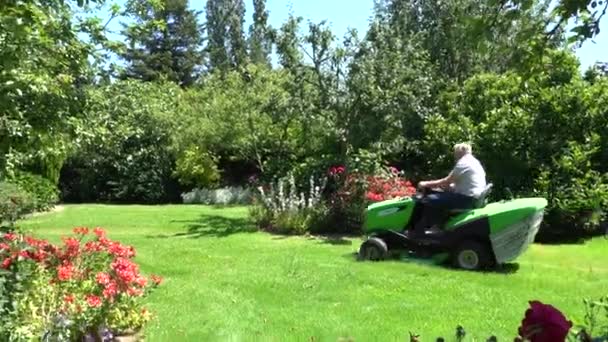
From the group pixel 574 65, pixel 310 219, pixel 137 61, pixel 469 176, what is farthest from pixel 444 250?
pixel 137 61

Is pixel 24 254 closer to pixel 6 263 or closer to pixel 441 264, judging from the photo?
pixel 6 263

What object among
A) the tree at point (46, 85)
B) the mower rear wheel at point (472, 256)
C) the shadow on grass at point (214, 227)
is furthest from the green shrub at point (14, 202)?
the mower rear wheel at point (472, 256)

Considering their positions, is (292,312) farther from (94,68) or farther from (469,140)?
(469,140)

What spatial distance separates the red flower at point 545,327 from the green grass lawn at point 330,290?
3867mm

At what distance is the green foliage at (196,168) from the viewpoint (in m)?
24.0

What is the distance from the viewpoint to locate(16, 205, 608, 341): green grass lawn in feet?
20.9

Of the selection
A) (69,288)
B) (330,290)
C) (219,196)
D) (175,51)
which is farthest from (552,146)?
(175,51)

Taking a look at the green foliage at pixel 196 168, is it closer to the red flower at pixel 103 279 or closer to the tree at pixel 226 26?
the red flower at pixel 103 279

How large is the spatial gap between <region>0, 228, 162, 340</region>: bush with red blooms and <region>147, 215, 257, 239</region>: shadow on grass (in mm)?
7086

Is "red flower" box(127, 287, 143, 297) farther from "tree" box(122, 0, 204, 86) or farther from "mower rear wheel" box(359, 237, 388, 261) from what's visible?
"tree" box(122, 0, 204, 86)

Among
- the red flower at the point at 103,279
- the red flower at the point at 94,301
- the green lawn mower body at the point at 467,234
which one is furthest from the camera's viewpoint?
the green lawn mower body at the point at 467,234

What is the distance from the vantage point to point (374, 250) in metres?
10.2

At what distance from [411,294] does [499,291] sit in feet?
3.51

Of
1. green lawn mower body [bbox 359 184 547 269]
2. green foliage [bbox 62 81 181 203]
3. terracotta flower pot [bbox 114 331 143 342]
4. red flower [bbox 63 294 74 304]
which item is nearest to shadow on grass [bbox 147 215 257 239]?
green lawn mower body [bbox 359 184 547 269]
